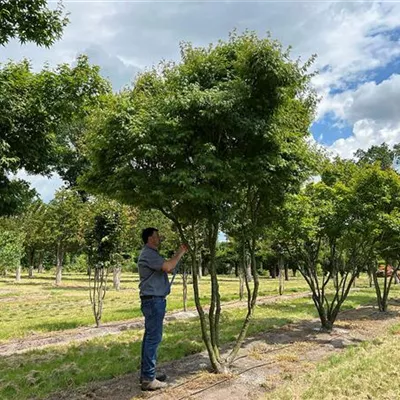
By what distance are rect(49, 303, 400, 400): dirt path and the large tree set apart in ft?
1.75

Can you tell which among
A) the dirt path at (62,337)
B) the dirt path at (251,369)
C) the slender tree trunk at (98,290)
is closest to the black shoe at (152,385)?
the dirt path at (251,369)

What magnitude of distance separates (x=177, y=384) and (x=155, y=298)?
54.3 inches

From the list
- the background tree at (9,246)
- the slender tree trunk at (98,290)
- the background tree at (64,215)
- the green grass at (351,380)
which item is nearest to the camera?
the green grass at (351,380)

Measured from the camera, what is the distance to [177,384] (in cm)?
609

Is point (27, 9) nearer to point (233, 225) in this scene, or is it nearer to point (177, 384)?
point (233, 225)

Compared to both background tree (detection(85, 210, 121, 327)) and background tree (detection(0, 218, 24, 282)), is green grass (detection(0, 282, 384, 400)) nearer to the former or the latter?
background tree (detection(85, 210, 121, 327))

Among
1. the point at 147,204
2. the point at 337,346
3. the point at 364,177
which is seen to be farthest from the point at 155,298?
the point at 364,177

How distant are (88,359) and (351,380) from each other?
4.75 meters

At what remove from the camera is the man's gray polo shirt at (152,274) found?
5.79 meters

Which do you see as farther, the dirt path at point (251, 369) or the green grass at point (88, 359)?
the green grass at point (88, 359)

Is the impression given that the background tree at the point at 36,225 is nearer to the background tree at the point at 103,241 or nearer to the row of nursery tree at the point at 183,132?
the background tree at the point at 103,241

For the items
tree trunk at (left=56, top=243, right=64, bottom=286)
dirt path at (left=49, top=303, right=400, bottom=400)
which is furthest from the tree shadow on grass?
tree trunk at (left=56, top=243, right=64, bottom=286)

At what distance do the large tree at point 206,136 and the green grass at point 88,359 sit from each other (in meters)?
1.90

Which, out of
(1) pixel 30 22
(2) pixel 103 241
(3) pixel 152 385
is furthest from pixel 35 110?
(2) pixel 103 241
